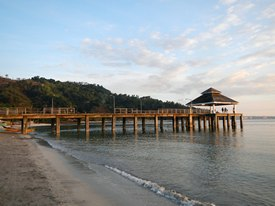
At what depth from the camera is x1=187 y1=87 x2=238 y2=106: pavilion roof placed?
4475 centimetres

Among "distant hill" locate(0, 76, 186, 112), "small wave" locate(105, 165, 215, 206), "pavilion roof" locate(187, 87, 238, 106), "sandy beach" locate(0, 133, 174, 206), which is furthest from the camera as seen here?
"distant hill" locate(0, 76, 186, 112)

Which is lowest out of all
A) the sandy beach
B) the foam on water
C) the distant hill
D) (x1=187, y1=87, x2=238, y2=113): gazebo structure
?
the foam on water

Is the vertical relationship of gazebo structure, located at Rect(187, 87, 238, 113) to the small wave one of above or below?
above

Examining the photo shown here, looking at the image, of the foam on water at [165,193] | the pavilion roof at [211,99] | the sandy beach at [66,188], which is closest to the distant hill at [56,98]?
the pavilion roof at [211,99]

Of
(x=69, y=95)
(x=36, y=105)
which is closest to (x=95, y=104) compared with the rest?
(x=69, y=95)

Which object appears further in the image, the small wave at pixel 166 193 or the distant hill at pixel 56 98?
the distant hill at pixel 56 98

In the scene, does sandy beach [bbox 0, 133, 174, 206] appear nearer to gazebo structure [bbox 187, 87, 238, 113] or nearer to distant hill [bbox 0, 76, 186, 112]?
gazebo structure [bbox 187, 87, 238, 113]

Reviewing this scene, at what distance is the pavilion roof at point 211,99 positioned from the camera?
1762 inches

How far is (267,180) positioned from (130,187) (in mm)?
5680

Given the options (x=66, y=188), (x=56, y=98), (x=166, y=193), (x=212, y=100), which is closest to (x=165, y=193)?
(x=166, y=193)

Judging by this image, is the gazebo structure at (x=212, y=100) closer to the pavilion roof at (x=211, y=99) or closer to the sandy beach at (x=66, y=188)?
the pavilion roof at (x=211, y=99)

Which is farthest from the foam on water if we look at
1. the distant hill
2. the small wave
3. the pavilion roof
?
the distant hill

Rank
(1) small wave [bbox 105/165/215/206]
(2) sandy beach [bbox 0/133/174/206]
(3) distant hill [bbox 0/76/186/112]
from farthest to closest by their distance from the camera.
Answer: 1. (3) distant hill [bbox 0/76/186/112]
2. (1) small wave [bbox 105/165/215/206]
3. (2) sandy beach [bbox 0/133/174/206]

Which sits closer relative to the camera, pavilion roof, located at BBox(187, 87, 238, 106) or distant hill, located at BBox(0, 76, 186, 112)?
pavilion roof, located at BBox(187, 87, 238, 106)
